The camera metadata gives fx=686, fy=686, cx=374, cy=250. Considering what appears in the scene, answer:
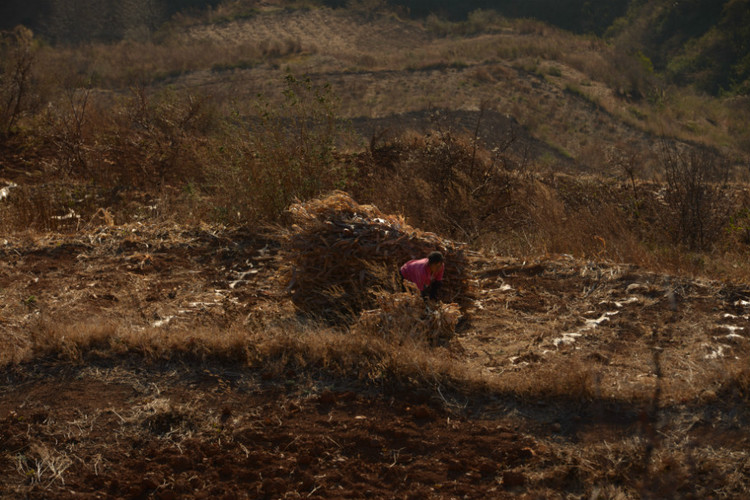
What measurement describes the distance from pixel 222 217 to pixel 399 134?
5.84 meters

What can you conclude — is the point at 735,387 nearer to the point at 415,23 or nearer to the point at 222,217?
the point at 222,217

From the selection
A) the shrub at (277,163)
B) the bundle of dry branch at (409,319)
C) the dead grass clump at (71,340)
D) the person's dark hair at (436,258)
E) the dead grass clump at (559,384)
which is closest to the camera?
the dead grass clump at (559,384)

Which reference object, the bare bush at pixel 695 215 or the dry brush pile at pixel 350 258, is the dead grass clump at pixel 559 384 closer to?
the dry brush pile at pixel 350 258

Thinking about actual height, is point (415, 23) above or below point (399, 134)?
above

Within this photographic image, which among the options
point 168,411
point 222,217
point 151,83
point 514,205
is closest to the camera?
point 168,411

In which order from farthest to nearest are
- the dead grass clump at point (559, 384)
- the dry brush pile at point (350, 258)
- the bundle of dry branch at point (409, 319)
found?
the dry brush pile at point (350, 258) < the bundle of dry branch at point (409, 319) < the dead grass clump at point (559, 384)

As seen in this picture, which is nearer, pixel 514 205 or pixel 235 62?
pixel 514 205

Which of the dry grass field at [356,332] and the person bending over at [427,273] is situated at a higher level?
the person bending over at [427,273]

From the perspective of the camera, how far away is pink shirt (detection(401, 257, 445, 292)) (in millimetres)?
4922

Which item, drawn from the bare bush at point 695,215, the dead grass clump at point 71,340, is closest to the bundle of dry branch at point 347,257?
the dead grass clump at point 71,340

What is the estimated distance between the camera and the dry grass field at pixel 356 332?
336 cm

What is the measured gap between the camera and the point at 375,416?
3807 mm

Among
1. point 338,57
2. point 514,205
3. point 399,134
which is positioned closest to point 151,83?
point 338,57

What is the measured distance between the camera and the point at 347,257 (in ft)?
17.3
